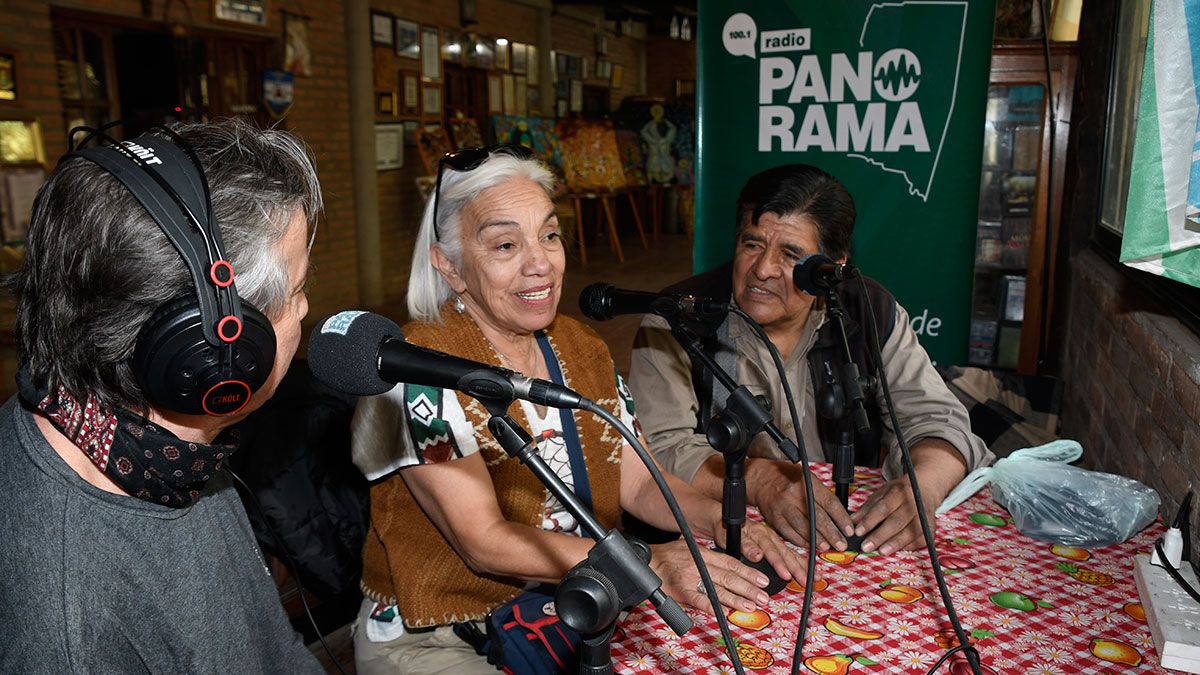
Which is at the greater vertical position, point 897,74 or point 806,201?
point 897,74

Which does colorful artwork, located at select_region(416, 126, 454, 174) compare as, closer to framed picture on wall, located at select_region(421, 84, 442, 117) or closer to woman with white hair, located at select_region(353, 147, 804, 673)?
framed picture on wall, located at select_region(421, 84, 442, 117)

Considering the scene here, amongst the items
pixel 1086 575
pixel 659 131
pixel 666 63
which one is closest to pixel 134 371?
pixel 1086 575

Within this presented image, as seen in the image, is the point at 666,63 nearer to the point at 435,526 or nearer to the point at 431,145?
the point at 431,145

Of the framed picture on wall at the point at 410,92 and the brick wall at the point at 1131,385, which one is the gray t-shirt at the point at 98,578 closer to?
the brick wall at the point at 1131,385

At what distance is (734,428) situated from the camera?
4.18 feet

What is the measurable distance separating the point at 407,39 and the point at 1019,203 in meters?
6.32

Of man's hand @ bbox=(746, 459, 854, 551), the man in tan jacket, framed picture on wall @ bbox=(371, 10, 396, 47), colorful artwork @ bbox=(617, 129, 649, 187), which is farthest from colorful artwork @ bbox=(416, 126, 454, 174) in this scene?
man's hand @ bbox=(746, 459, 854, 551)

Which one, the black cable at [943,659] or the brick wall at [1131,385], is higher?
the brick wall at [1131,385]

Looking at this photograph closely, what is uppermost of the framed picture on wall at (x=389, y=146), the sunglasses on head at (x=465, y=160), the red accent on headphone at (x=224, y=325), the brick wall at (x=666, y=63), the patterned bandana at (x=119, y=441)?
the brick wall at (x=666, y=63)

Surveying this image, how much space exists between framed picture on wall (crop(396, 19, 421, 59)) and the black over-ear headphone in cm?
800

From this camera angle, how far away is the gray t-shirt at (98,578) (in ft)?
2.82

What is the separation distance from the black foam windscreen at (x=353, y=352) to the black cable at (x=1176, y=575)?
1.27 metres

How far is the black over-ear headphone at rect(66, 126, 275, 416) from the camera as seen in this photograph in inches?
33.5

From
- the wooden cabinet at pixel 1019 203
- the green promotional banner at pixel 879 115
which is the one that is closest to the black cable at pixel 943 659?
the green promotional banner at pixel 879 115
